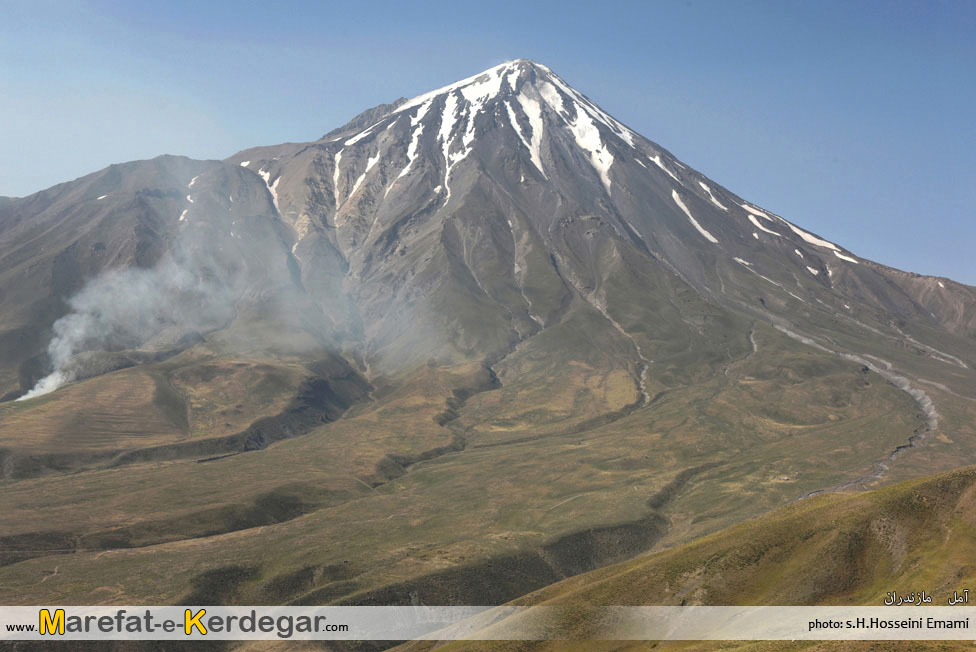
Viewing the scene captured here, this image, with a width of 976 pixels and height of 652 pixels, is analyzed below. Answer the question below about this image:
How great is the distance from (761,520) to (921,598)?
43.2 m

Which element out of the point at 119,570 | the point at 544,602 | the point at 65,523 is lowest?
the point at 544,602

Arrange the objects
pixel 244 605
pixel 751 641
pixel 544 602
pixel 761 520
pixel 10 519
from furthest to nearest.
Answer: pixel 10 519, pixel 244 605, pixel 761 520, pixel 544 602, pixel 751 641

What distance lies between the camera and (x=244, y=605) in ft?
479

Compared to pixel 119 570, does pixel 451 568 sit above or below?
below

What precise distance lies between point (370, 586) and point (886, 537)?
319 ft

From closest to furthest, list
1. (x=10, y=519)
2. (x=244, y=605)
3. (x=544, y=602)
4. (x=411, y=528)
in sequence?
(x=544, y=602), (x=244, y=605), (x=10, y=519), (x=411, y=528)

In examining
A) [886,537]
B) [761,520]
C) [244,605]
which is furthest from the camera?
[244,605]

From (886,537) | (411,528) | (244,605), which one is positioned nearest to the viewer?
(886,537)

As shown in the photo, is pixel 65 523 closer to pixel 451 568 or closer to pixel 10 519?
pixel 10 519

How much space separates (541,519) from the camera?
199375 millimetres

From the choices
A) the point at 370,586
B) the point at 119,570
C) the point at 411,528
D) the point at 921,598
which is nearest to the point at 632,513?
the point at 411,528

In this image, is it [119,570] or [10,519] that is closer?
[119,570]

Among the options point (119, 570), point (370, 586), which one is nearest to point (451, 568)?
point (370, 586)

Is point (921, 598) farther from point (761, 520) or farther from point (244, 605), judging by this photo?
point (244, 605)
